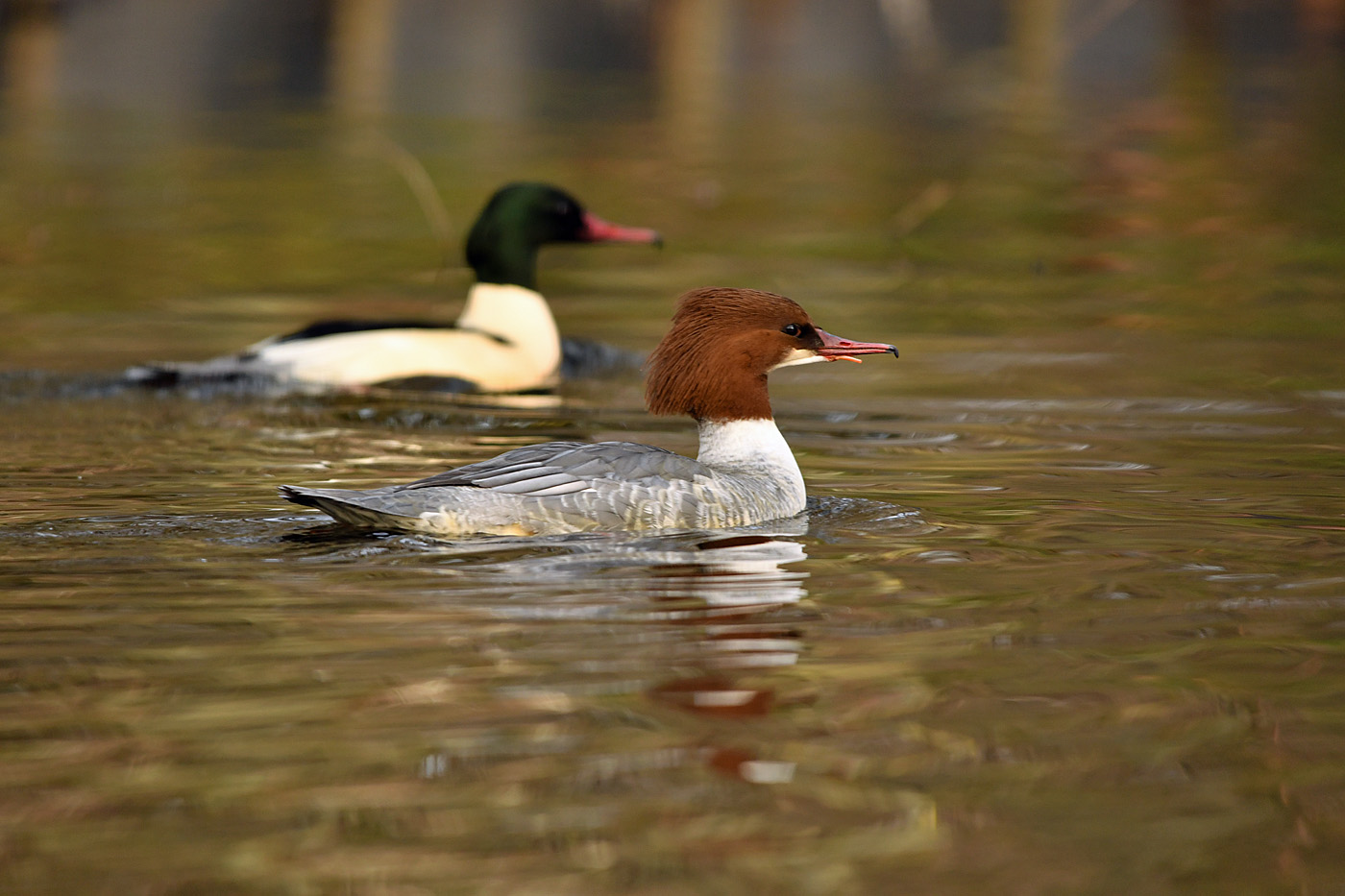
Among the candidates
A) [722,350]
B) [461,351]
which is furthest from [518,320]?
[722,350]

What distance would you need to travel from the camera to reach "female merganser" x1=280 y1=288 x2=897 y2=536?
20.9 feet

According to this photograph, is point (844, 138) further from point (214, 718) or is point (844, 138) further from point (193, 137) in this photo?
point (214, 718)

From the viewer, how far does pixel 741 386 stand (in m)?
7.21

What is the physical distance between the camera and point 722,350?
23.4 ft

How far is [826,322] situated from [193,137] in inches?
625

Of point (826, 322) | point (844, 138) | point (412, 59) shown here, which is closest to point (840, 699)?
point (826, 322)

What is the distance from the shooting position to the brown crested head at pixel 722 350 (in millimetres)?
7113

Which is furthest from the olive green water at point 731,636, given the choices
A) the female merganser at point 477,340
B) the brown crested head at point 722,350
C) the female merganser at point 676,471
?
the brown crested head at point 722,350

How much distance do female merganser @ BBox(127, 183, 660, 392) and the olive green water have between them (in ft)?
0.91

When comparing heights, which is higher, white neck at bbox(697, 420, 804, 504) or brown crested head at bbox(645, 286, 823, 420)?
brown crested head at bbox(645, 286, 823, 420)

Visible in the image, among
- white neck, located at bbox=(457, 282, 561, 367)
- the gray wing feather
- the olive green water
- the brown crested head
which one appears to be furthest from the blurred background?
the gray wing feather

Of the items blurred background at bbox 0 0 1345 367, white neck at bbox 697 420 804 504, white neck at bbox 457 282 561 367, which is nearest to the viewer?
white neck at bbox 697 420 804 504

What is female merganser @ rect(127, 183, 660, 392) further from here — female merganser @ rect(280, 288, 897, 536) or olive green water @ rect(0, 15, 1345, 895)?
female merganser @ rect(280, 288, 897, 536)

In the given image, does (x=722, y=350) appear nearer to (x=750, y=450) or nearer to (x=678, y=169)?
(x=750, y=450)
